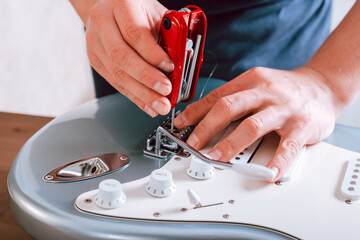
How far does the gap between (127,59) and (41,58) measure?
131cm

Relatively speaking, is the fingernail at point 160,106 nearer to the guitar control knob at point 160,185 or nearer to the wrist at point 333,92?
the guitar control knob at point 160,185

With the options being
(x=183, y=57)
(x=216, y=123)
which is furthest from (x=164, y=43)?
(x=216, y=123)

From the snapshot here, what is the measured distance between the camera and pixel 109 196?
510 mm

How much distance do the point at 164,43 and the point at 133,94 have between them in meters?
0.11

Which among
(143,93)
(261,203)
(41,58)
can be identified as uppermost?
(143,93)

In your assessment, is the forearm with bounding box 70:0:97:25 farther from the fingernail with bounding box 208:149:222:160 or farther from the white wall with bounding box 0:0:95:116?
the white wall with bounding box 0:0:95:116

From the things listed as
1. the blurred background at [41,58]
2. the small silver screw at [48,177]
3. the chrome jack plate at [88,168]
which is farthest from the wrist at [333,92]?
the blurred background at [41,58]

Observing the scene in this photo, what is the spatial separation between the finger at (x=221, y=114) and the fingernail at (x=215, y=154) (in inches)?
1.7

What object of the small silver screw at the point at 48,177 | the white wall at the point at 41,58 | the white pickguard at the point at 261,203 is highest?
the small silver screw at the point at 48,177

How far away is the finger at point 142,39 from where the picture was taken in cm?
56

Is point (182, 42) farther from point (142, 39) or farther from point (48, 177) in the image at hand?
point (48, 177)

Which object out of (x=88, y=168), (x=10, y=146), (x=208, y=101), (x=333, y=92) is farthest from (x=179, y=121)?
(x=10, y=146)

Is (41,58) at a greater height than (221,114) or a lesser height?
lesser

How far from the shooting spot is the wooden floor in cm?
65
